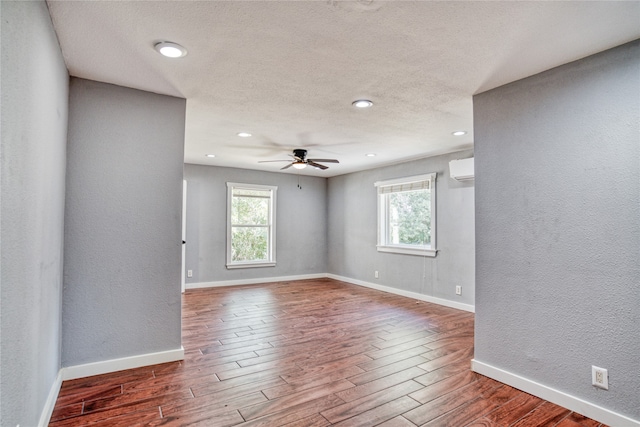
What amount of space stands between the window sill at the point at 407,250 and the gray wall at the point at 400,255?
0.24 feet

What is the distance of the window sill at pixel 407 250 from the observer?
18.1 feet

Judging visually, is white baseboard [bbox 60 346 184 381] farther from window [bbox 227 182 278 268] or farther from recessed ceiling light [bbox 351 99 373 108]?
window [bbox 227 182 278 268]

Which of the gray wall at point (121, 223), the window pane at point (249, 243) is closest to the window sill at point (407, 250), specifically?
the window pane at point (249, 243)

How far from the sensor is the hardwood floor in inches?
85.7

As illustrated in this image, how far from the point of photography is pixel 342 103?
10.6ft

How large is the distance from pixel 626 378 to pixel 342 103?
9.33ft

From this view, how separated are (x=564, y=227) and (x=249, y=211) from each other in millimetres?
5678

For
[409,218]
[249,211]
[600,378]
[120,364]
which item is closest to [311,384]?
[120,364]

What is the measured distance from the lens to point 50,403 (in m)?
2.17

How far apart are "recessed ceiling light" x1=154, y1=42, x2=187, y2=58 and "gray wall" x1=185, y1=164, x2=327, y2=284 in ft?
14.4

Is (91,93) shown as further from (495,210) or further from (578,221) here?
(578,221)

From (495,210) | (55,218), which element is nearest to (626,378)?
(495,210)

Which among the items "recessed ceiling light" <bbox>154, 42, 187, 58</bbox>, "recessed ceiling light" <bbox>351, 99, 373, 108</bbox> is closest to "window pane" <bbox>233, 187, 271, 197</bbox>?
"recessed ceiling light" <bbox>351, 99, 373, 108</bbox>

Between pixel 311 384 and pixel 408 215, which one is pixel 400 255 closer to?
pixel 408 215
